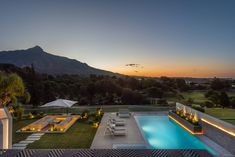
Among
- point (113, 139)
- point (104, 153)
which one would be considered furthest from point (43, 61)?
point (104, 153)

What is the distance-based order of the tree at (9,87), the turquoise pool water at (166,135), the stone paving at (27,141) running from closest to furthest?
the stone paving at (27,141) < the turquoise pool water at (166,135) < the tree at (9,87)

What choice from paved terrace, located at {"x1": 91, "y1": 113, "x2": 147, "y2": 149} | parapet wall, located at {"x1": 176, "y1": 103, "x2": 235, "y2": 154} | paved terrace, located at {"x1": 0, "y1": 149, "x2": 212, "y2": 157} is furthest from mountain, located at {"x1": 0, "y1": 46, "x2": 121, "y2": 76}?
paved terrace, located at {"x1": 0, "y1": 149, "x2": 212, "y2": 157}

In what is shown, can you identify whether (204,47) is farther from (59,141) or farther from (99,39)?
(59,141)

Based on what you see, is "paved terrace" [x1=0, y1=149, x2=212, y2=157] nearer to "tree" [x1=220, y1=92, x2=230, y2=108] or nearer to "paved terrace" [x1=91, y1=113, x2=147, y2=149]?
"paved terrace" [x1=91, y1=113, x2=147, y2=149]

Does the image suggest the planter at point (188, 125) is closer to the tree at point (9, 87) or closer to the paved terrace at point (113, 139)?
the paved terrace at point (113, 139)

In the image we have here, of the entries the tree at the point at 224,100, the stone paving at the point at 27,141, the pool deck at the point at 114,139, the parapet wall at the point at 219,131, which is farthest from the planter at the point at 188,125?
the tree at the point at 224,100

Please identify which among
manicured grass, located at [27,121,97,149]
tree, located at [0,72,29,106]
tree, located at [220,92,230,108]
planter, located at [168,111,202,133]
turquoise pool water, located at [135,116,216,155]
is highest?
tree, located at [0,72,29,106]
